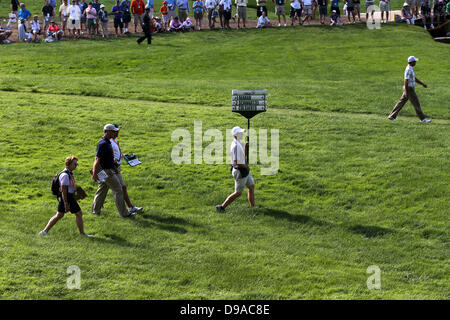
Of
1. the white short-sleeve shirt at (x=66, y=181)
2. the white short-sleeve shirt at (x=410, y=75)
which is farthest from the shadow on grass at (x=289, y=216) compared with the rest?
the white short-sleeve shirt at (x=410, y=75)

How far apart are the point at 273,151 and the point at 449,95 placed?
37.0 ft

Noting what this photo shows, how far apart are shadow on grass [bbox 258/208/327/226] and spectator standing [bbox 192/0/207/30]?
28.7 metres

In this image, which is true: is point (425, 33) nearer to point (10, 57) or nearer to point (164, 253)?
point (10, 57)

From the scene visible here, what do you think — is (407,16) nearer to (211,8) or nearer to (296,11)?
A: (296,11)

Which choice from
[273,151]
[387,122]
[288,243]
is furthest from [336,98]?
[288,243]

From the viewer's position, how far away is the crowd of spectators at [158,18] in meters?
43.8

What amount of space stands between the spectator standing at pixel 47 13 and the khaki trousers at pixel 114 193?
28.5 meters

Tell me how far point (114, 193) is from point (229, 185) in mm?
4367

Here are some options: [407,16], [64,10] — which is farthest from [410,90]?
[407,16]

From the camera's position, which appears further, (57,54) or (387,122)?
(57,54)

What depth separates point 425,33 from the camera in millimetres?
48094

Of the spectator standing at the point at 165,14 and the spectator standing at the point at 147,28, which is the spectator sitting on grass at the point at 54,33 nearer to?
the spectator standing at the point at 147,28

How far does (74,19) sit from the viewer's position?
1720 inches

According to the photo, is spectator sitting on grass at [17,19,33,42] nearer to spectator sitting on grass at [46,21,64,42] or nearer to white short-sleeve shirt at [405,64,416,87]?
spectator sitting on grass at [46,21,64,42]
